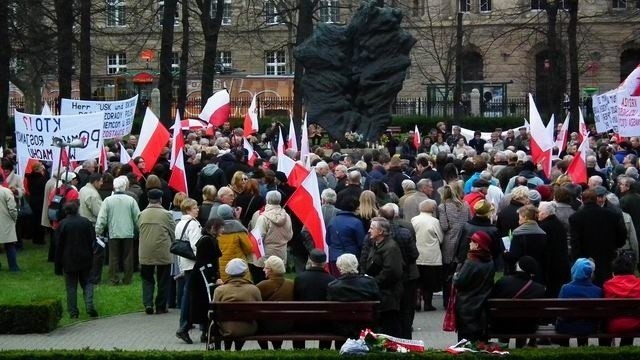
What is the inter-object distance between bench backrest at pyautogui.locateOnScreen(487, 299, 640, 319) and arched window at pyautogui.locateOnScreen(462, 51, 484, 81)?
2167 inches

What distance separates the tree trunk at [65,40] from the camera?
34.7m

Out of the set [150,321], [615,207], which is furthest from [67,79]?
[615,207]

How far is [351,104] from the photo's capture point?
32.1 meters

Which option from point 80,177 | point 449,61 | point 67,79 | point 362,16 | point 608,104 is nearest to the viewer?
point 80,177

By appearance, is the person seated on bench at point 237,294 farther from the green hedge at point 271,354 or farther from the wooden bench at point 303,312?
the green hedge at point 271,354

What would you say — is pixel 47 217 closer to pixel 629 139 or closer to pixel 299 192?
pixel 299 192

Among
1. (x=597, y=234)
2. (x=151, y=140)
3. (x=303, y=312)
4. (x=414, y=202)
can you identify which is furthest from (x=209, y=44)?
(x=303, y=312)

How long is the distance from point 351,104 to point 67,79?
808 cm

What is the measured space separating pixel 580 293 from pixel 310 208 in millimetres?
4018

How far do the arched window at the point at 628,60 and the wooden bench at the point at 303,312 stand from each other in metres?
55.0

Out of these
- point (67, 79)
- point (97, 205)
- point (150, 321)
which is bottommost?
point (150, 321)

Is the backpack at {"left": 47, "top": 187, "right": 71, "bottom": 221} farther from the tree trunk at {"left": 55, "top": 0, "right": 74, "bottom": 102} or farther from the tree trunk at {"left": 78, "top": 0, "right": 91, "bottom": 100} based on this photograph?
the tree trunk at {"left": 78, "top": 0, "right": 91, "bottom": 100}

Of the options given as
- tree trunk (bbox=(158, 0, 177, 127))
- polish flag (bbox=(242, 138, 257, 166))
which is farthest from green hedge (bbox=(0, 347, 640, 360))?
tree trunk (bbox=(158, 0, 177, 127))

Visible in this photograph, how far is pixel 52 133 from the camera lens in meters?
23.6
